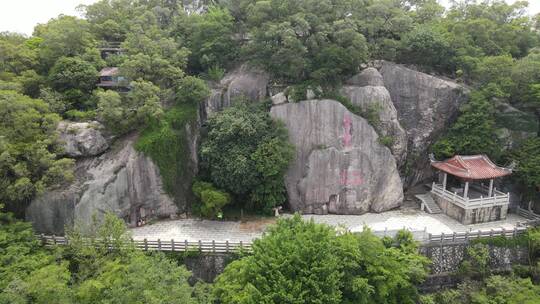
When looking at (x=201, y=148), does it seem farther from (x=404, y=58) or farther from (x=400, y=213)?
(x=404, y=58)

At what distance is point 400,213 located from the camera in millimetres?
21094

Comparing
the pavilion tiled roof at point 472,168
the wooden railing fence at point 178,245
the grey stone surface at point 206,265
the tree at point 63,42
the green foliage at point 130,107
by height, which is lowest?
the grey stone surface at point 206,265

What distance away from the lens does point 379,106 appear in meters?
21.5

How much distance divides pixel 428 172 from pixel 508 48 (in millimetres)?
10343

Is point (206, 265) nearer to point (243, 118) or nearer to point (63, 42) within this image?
point (243, 118)

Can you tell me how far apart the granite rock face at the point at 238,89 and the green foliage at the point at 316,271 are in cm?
1067

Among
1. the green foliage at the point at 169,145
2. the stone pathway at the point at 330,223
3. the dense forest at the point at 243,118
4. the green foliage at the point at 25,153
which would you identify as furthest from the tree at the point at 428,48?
the green foliage at the point at 25,153

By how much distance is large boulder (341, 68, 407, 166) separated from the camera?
21469 mm

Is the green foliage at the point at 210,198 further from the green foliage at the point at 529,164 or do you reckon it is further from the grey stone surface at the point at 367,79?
the green foliage at the point at 529,164

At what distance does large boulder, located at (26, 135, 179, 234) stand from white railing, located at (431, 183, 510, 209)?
1510 cm

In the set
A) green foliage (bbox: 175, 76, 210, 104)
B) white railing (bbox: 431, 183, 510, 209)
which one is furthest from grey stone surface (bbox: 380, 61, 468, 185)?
green foliage (bbox: 175, 76, 210, 104)

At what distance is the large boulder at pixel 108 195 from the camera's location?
17.2m

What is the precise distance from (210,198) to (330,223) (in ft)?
21.5

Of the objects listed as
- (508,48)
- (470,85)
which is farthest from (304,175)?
(508,48)
